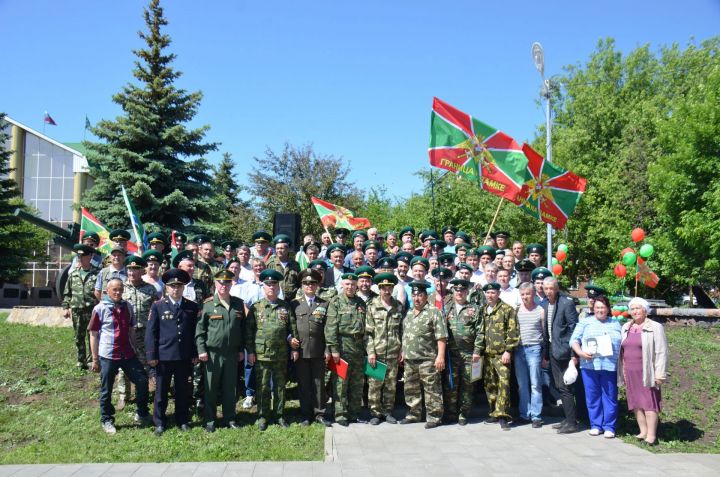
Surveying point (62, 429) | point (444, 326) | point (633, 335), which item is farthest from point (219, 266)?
point (633, 335)

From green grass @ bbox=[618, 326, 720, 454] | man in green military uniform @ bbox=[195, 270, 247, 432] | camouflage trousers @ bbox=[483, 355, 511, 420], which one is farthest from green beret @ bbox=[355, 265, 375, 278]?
green grass @ bbox=[618, 326, 720, 454]

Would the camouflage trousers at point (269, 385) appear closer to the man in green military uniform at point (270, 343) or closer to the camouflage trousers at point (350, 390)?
the man in green military uniform at point (270, 343)

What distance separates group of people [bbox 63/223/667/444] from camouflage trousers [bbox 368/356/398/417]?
17 millimetres

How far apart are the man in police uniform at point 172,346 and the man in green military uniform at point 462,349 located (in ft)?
11.2

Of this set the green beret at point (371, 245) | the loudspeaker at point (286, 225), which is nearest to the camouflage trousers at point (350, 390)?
the green beret at point (371, 245)

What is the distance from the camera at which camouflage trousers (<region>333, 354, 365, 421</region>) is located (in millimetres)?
7766

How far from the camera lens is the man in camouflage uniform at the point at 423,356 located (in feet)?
25.3

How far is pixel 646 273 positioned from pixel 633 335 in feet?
11.2

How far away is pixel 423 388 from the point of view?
7965 mm

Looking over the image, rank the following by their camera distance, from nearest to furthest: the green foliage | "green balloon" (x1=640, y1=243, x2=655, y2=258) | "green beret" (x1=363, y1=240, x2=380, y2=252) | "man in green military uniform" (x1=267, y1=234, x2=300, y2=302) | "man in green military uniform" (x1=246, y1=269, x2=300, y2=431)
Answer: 1. "man in green military uniform" (x1=246, y1=269, x2=300, y2=431)
2. "man in green military uniform" (x1=267, y1=234, x2=300, y2=302)
3. "green beret" (x1=363, y1=240, x2=380, y2=252)
4. "green balloon" (x1=640, y1=243, x2=655, y2=258)
5. the green foliage

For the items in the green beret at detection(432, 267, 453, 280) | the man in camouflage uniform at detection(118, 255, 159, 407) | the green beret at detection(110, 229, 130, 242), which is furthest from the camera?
the green beret at detection(110, 229, 130, 242)

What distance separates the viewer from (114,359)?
7.41m

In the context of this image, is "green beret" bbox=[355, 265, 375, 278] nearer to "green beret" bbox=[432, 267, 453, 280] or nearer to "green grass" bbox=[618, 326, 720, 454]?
"green beret" bbox=[432, 267, 453, 280]

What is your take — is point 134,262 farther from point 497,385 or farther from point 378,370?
point 497,385
